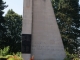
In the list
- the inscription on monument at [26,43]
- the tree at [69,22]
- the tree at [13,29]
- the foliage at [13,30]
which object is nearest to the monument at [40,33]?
the inscription on monument at [26,43]

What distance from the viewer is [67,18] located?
970 inches

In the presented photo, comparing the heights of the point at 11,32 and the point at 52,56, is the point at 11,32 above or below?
above

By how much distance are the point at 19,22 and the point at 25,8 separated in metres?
13.7

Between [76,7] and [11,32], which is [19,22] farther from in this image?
[76,7]

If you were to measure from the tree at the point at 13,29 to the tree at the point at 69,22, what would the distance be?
262 inches

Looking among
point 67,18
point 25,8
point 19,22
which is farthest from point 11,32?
point 25,8

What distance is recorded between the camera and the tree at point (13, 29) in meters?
27.1

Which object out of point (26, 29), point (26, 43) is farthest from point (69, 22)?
point (26, 43)

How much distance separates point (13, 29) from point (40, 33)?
12973mm

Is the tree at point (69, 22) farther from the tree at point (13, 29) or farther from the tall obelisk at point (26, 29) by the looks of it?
the tall obelisk at point (26, 29)

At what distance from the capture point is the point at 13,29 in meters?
30.2

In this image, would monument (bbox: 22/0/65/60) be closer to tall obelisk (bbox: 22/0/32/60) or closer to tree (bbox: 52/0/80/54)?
tall obelisk (bbox: 22/0/32/60)

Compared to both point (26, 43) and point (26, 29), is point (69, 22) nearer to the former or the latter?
point (26, 29)

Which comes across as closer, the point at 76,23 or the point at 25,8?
the point at 25,8
